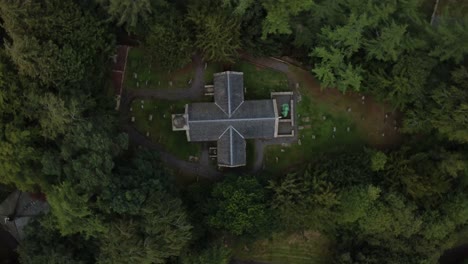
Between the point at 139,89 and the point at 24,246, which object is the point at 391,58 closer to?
the point at 139,89

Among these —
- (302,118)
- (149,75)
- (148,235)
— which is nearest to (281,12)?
(302,118)

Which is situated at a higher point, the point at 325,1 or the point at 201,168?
the point at 325,1

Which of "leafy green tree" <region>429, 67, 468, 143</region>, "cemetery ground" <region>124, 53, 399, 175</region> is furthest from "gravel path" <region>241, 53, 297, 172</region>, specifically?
"leafy green tree" <region>429, 67, 468, 143</region>

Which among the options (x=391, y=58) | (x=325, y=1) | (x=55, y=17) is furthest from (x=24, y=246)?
(x=391, y=58)

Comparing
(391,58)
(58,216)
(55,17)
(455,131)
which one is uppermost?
(55,17)

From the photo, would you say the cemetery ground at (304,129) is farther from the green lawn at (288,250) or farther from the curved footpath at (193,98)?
the curved footpath at (193,98)

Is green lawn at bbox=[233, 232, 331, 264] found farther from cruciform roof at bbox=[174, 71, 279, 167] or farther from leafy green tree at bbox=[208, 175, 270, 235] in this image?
cruciform roof at bbox=[174, 71, 279, 167]
